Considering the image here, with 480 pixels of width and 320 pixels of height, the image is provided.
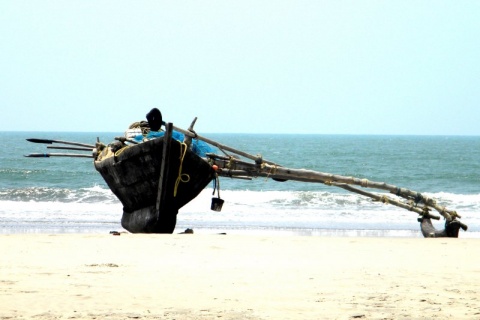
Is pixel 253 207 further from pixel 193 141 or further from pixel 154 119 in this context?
pixel 154 119

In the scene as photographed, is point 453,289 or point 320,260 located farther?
point 320,260

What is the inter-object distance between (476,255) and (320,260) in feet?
7.30

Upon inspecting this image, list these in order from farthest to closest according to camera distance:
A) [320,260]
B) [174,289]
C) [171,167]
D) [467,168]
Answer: [467,168] → [171,167] → [320,260] → [174,289]

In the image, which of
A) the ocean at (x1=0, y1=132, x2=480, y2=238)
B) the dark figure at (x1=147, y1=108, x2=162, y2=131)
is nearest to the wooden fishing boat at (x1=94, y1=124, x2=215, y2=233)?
the dark figure at (x1=147, y1=108, x2=162, y2=131)

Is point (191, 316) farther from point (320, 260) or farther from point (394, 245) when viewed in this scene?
point (394, 245)

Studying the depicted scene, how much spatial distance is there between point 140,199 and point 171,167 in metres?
1.00

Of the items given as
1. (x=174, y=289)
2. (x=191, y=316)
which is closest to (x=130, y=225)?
(x=174, y=289)

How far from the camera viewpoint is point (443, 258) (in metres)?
9.74

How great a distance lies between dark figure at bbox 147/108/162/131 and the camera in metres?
13.1

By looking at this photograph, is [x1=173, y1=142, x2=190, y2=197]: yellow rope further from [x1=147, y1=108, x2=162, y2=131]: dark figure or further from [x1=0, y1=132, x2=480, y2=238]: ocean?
[x1=0, y1=132, x2=480, y2=238]: ocean

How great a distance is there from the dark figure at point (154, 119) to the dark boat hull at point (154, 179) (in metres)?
0.72

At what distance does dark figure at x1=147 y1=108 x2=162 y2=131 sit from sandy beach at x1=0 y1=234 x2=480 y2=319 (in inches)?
97.4

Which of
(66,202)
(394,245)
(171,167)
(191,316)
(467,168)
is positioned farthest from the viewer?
(467,168)

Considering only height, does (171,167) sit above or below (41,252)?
above
